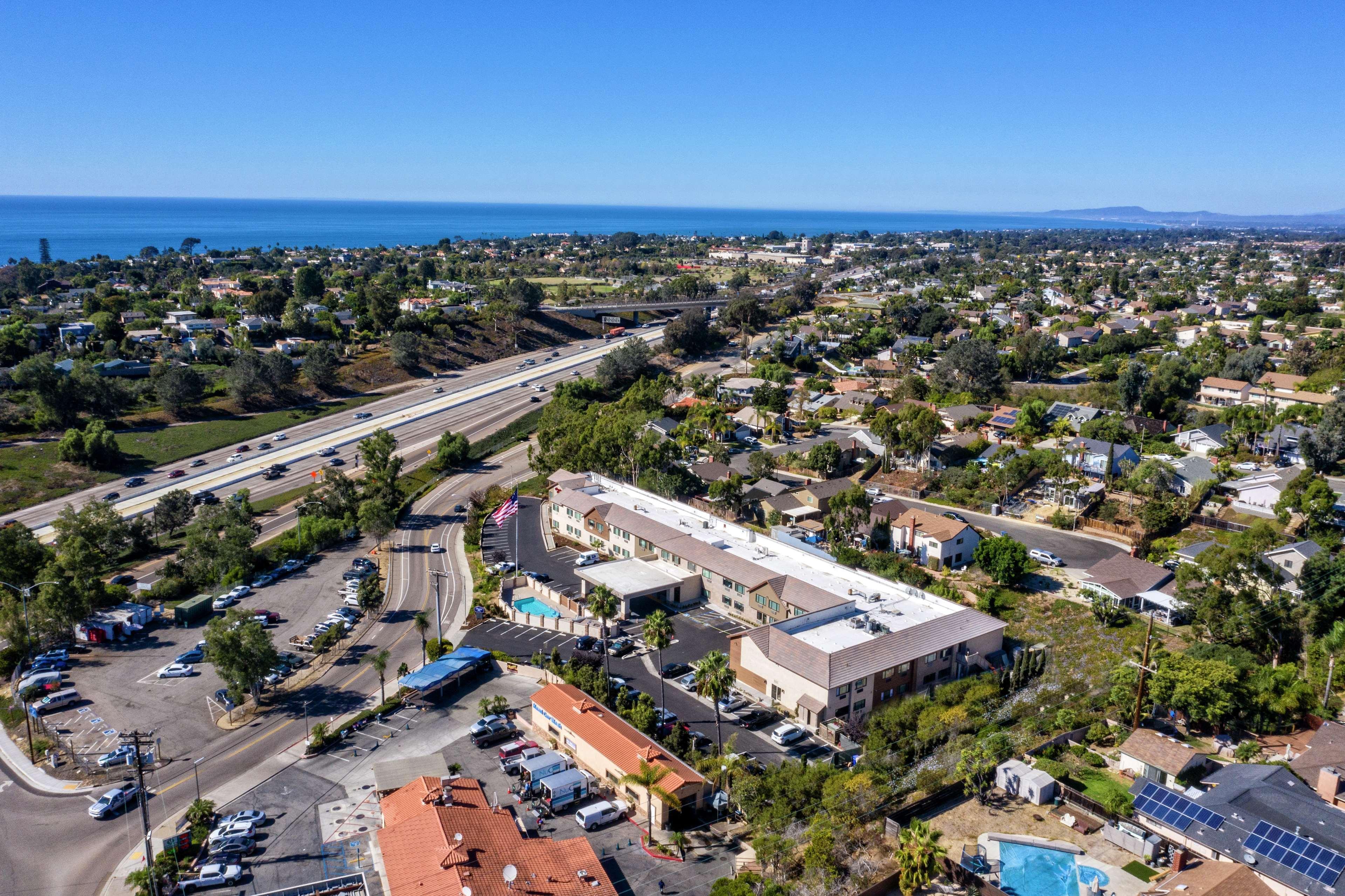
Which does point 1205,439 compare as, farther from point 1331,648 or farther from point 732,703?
point 732,703

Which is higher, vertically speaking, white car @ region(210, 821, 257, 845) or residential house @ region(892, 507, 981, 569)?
residential house @ region(892, 507, 981, 569)

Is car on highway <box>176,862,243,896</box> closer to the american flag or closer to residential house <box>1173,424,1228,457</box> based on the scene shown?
the american flag

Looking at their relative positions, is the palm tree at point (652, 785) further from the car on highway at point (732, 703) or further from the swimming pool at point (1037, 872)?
the swimming pool at point (1037, 872)

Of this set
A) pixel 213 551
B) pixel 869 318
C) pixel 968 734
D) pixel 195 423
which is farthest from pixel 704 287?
pixel 968 734

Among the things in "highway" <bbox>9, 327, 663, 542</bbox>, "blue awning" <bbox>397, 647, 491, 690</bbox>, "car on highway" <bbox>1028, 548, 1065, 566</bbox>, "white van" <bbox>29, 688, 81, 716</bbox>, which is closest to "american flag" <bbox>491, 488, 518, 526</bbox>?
"blue awning" <bbox>397, 647, 491, 690</bbox>

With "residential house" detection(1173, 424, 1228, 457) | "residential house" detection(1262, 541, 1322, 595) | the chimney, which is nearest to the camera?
the chimney

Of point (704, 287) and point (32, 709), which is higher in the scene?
point (704, 287)

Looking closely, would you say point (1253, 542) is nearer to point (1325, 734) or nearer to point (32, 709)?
point (1325, 734)
